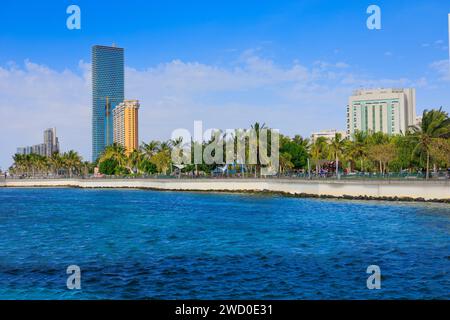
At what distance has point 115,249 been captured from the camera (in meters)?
31.7

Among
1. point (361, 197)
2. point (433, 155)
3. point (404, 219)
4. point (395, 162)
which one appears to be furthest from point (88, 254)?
point (395, 162)

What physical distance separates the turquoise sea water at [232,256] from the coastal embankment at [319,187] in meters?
11.1

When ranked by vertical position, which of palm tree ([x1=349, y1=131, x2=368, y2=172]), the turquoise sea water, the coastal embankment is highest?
palm tree ([x1=349, y1=131, x2=368, y2=172])

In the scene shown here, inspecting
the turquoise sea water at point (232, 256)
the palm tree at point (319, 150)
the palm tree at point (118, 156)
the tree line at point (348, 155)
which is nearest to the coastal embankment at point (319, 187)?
the tree line at point (348, 155)

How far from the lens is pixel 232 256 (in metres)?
28.6

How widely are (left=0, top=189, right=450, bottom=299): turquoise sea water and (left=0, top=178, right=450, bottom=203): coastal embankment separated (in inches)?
436

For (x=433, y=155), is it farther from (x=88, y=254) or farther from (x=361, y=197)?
(x=88, y=254)

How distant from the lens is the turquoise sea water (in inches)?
805

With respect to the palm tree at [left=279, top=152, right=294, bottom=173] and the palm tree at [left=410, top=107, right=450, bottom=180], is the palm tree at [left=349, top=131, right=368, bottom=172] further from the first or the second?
→ the palm tree at [left=410, top=107, right=450, bottom=180]

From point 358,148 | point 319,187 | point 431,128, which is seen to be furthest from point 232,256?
point 358,148

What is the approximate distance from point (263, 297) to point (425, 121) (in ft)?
216

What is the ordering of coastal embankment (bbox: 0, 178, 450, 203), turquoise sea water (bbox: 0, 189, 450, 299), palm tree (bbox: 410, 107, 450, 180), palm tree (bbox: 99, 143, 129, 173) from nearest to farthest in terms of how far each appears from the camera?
turquoise sea water (bbox: 0, 189, 450, 299) < coastal embankment (bbox: 0, 178, 450, 203) < palm tree (bbox: 410, 107, 450, 180) < palm tree (bbox: 99, 143, 129, 173)

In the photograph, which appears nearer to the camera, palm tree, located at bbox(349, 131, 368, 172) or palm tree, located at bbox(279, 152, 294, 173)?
palm tree, located at bbox(349, 131, 368, 172)

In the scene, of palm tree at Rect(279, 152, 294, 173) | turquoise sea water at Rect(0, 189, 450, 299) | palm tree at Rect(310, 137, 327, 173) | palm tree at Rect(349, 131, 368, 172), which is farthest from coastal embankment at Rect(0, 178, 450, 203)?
palm tree at Rect(310, 137, 327, 173)
